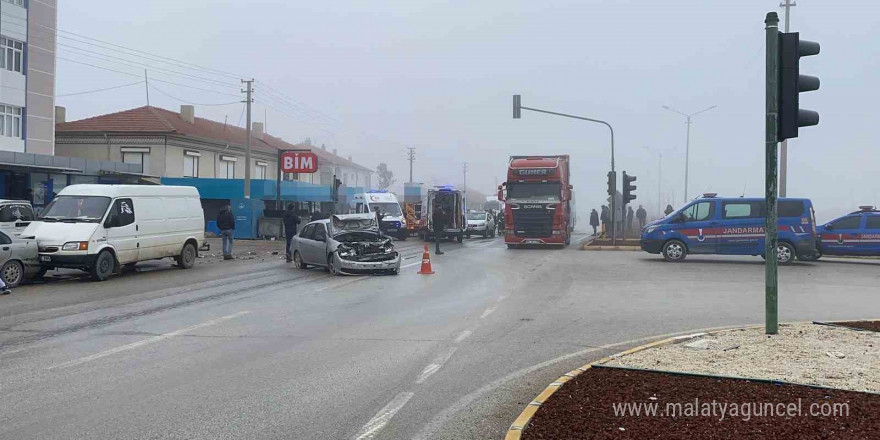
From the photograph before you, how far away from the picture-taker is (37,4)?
121 ft

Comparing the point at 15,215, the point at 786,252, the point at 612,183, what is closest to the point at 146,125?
the point at 15,215

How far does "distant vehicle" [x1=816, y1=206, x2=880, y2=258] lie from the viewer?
23484 millimetres

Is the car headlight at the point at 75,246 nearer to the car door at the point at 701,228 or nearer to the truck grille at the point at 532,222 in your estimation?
the car door at the point at 701,228

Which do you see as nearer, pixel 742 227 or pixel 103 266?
pixel 103 266

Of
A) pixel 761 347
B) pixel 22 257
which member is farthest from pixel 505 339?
pixel 22 257

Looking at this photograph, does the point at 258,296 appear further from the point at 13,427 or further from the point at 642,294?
the point at 13,427

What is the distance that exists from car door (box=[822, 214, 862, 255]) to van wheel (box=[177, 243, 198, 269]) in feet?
65.1

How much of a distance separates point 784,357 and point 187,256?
17.0 metres

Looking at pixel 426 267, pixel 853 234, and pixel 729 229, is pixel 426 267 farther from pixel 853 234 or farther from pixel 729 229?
pixel 853 234

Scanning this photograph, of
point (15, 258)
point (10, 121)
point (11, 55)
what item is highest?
point (11, 55)

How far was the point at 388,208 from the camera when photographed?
42125mm

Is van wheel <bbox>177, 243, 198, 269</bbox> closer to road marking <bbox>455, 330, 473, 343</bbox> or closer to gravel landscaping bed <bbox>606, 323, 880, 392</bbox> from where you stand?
road marking <bbox>455, 330, 473, 343</bbox>

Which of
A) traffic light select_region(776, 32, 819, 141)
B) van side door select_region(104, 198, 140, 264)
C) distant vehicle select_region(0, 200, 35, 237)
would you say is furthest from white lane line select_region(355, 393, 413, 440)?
distant vehicle select_region(0, 200, 35, 237)

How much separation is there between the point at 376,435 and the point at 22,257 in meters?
13.5
